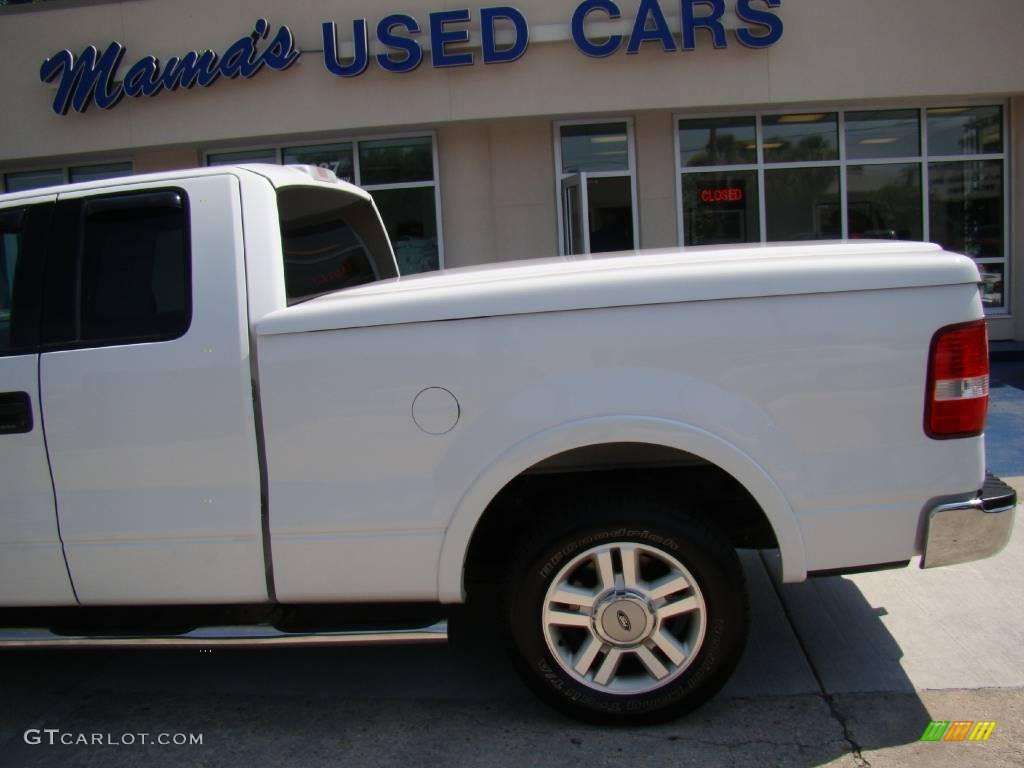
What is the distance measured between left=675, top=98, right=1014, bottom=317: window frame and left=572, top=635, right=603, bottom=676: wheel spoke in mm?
8871

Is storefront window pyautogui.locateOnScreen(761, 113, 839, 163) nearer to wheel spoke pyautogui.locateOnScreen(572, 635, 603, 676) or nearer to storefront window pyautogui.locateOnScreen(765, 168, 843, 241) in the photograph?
storefront window pyautogui.locateOnScreen(765, 168, 843, 241)

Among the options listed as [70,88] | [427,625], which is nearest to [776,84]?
[70,88]

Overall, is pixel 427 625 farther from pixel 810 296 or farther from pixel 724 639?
pixel 810 296

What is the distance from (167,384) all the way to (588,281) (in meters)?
1.51

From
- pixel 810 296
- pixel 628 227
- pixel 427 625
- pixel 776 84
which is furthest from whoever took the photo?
pixel 628 227

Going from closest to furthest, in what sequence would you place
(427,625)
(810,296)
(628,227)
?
1. (810,296)
2. (427,625)
3. (628,227)

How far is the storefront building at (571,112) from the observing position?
1064cm

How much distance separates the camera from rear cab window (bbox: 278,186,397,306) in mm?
3797

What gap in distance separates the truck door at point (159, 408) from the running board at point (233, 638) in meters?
0.13

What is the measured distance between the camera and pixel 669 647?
3203mm

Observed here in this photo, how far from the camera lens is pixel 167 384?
10.4 ft

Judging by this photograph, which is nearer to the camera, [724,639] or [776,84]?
[724,639]

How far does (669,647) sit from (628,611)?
0.65 ft

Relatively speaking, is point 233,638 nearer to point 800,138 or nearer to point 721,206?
point 721,206
